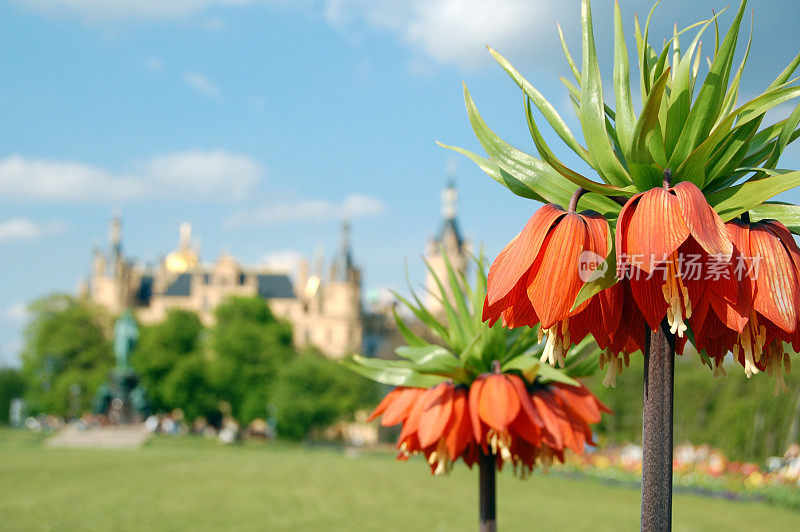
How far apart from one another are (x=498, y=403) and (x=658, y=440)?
709mm

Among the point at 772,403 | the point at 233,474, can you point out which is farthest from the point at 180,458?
the point at 772,403

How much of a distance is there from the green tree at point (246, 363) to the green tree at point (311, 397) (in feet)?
9.41

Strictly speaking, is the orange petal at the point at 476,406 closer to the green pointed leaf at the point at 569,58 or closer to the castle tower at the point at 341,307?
the green pointed leaf at the point at 569,58

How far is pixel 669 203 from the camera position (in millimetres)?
1280

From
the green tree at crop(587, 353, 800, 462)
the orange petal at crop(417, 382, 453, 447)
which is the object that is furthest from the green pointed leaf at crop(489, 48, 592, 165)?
the green tree at crop(587, 353, 800, 462)

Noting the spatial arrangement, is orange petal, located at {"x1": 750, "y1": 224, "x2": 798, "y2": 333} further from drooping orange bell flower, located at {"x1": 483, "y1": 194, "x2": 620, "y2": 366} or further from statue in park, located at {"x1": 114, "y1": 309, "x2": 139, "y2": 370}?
statue in park, located at {"x1": 114, "y1": 309, "x2": 139, "y2": 370}

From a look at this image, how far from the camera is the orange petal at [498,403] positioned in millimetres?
1931

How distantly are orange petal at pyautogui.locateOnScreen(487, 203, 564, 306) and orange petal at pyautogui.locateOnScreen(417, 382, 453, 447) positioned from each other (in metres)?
0.71

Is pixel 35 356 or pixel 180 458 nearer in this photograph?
pixel 180 458

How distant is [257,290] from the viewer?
85.8 m

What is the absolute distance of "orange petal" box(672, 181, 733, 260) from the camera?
1253 millimetres

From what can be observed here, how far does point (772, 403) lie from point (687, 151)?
1863 cm

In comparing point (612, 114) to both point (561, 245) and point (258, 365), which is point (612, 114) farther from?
point (258, 365)

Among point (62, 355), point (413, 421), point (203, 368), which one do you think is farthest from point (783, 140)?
point (62, 355)
